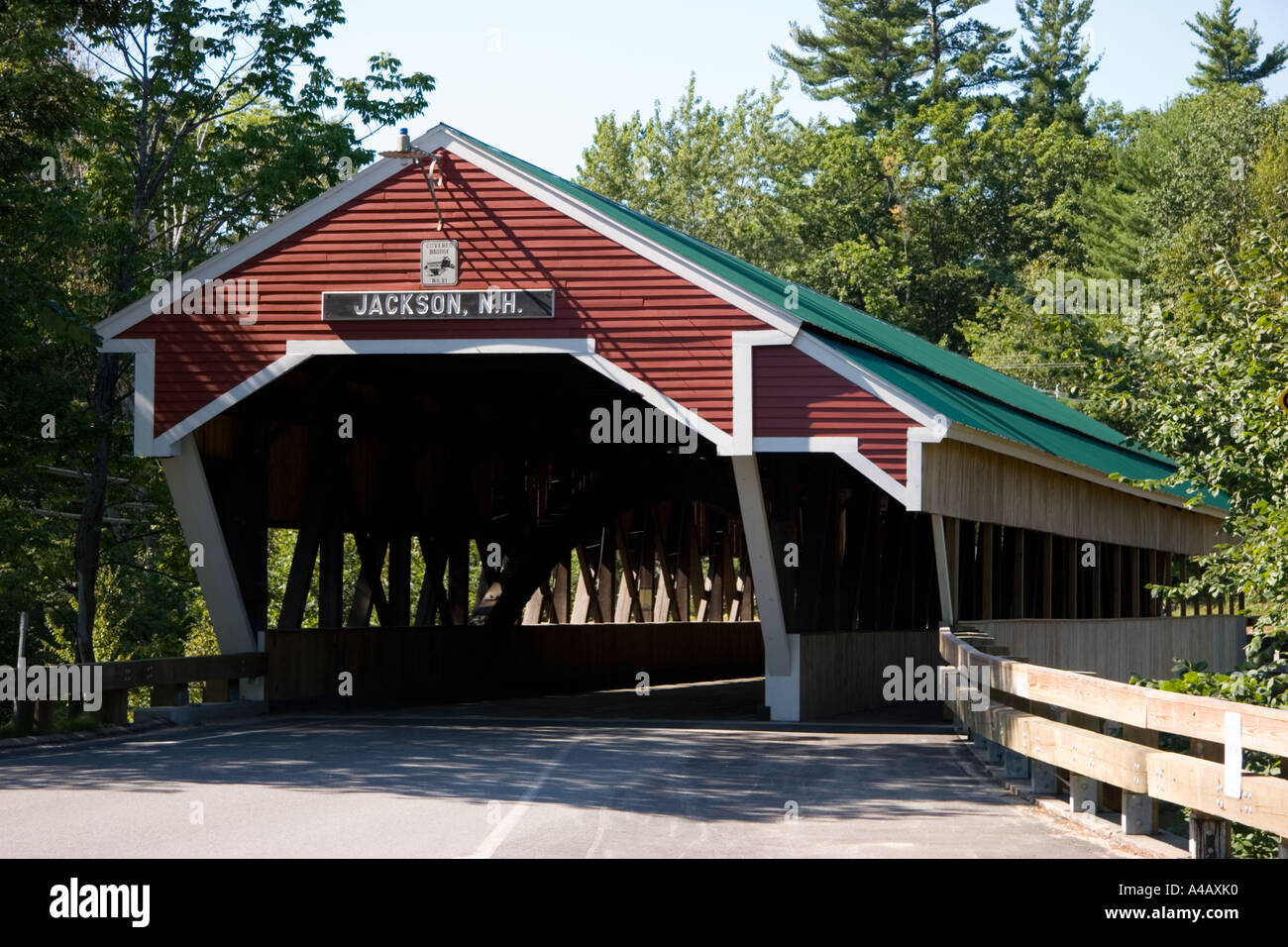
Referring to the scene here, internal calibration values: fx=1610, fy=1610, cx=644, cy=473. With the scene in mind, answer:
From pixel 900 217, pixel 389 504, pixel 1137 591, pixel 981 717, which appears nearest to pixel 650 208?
pixel 900 217

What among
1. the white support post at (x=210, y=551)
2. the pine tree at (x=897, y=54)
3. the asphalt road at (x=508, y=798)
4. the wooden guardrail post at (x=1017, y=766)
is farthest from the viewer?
the pine tree at (x=897, y=54)

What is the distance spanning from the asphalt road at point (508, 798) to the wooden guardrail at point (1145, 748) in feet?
1.31

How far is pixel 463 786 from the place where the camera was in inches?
474

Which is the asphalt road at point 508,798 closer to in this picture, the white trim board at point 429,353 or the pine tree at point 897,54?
the white trim board at point 429,353

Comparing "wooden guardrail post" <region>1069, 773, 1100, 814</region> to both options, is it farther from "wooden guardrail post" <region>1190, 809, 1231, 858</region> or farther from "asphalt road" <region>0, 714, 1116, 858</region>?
"wooden guardrail post" <region>1190, 809, 1231, 858</region>

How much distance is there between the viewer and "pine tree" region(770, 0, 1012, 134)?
72438 mm

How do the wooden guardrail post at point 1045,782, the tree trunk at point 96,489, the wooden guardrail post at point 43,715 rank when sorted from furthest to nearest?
the tree trunk at point 96,489
the wooden guardrail post at point 43,715
the wooden guardrail post at point 1045,782

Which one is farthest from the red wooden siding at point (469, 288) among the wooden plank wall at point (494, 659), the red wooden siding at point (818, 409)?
the wooden plank wall at point (494, 659)

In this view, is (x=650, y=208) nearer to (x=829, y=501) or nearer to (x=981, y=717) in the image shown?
(x=829, y=501)

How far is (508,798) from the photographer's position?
1134cm

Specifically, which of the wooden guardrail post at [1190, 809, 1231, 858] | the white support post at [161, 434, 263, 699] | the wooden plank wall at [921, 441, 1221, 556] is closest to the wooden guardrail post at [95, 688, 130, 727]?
the white support post at [161, 434, 263, 699]

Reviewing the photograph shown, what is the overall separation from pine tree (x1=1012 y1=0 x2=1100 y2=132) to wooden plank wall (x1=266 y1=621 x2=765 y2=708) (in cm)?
4254

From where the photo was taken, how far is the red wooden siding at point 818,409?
18.4 metres

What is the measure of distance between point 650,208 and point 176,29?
181 ft
